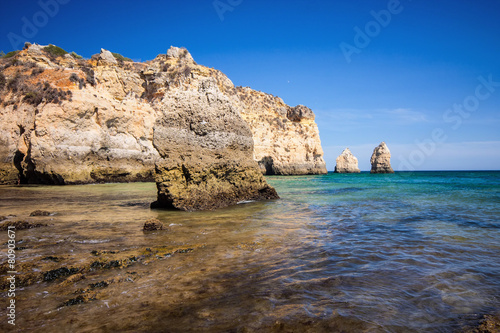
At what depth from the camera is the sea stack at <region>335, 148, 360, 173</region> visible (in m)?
69.2

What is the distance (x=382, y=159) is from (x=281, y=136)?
3153cm

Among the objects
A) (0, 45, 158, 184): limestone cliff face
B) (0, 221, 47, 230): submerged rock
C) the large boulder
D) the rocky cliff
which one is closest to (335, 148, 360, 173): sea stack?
the rocky cliff

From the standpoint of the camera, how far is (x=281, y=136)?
4628 centimetres

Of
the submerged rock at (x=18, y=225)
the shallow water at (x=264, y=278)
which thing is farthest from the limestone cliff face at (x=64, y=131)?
the shallow water at (x=264, y=278)

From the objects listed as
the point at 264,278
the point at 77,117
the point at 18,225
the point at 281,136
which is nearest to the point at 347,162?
the point at 281,136

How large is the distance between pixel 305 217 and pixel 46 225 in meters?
5.66

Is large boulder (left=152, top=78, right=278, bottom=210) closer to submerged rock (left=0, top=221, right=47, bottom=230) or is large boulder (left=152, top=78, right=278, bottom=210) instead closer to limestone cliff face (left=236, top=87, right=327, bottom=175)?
submerged rock (left=0, top=221, right=47, bottom=230)

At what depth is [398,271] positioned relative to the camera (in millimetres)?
3070

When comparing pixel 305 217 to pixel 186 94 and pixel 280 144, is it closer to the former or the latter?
pixel 186 94

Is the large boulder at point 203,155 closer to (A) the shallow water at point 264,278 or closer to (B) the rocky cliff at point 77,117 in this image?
(A) the shallow water at point 264,278

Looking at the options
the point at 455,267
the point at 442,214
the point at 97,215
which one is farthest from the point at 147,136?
the point at 455,267

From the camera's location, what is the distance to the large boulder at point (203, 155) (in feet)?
25.5

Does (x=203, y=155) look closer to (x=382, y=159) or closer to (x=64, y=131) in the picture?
(x=64, y=131)

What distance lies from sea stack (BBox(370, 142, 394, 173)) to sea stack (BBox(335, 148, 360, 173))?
18.8 feet
